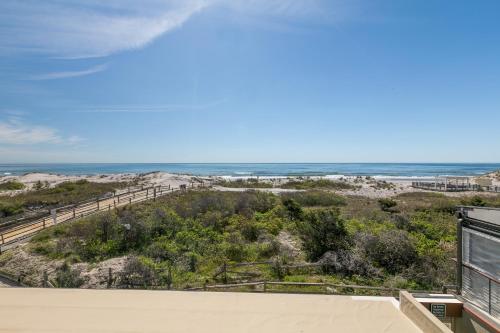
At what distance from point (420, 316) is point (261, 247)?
31.7ft

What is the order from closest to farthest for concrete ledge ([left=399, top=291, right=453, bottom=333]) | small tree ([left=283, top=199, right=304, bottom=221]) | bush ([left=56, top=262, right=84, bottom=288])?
concrete ledge ([left=399, top=291, right=453, bottom=333]), bush ([left=56, top=262, right=84, bottom=288]), small tree ([left=283, top=199, right=304, bottom=221])

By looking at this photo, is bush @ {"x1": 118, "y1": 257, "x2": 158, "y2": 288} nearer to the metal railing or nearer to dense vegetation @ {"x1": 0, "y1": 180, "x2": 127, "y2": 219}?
the metal railing

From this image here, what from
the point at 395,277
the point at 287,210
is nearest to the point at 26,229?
the point at 287,210

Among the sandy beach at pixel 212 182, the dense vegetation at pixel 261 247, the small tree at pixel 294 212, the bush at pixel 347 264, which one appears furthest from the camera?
the sandy beach at pixel 212 182

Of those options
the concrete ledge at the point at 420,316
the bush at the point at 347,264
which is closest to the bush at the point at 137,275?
the bush at the point at 347,264

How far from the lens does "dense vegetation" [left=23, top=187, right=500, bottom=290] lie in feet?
31.4

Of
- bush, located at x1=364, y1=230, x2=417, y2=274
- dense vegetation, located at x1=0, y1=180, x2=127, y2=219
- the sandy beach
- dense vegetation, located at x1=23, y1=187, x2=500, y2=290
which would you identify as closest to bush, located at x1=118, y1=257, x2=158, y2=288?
dense vegetation, located at x1=23, y1=187, x2=500, y2=290

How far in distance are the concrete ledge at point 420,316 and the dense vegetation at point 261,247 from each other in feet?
21.1

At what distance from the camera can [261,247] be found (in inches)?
485

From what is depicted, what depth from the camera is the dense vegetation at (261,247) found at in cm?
959

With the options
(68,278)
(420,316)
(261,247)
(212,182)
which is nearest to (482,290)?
(420,316)

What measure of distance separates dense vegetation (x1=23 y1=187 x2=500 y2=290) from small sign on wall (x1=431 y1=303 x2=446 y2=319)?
16.3ft

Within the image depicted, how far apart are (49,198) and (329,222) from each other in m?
23.6

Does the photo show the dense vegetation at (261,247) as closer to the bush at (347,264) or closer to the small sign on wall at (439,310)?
the bush at (347,264)
